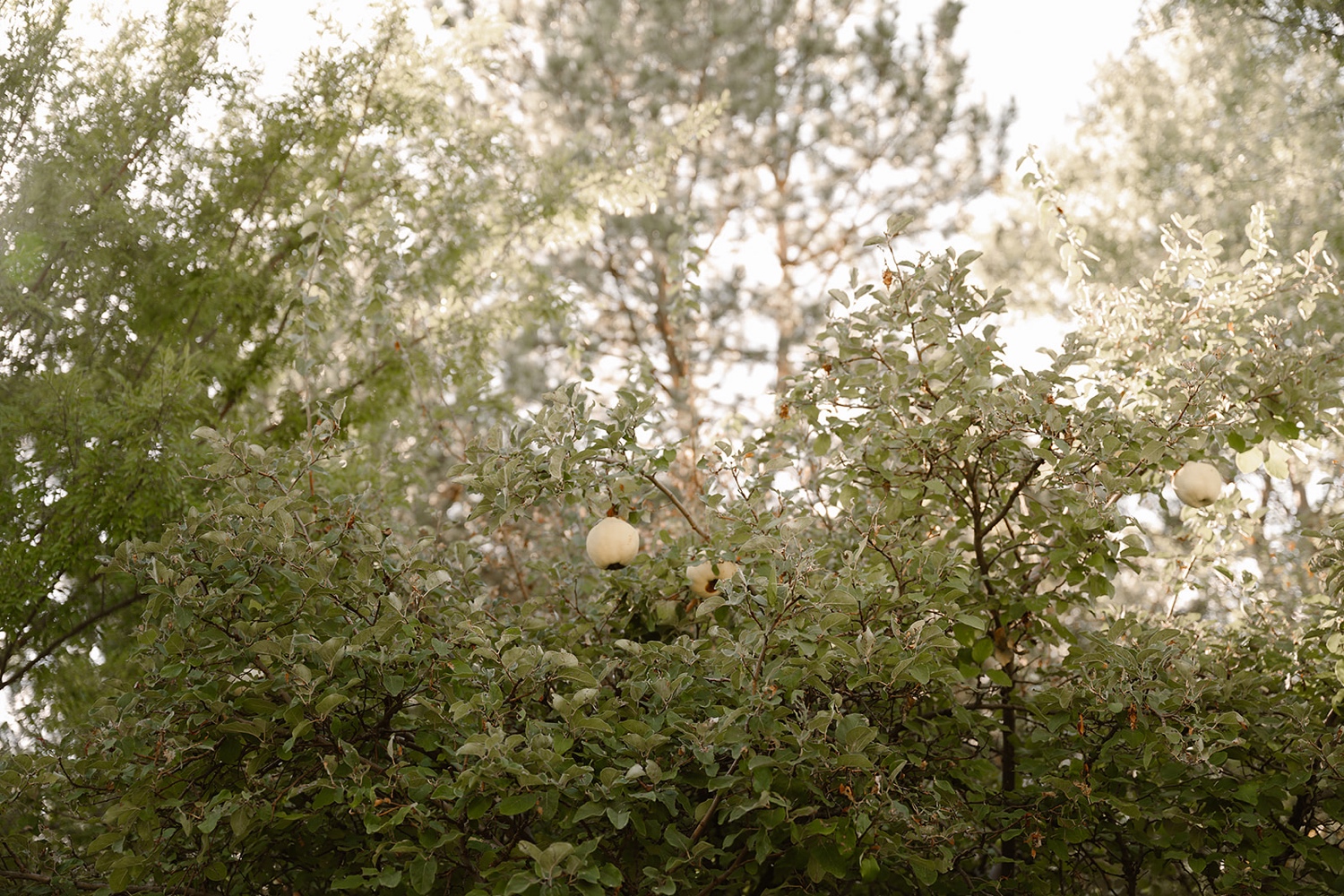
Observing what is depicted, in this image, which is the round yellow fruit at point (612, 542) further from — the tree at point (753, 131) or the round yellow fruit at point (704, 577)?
the tree at point (753, 131)

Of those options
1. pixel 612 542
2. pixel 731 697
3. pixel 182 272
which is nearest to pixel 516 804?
pixel 731 697

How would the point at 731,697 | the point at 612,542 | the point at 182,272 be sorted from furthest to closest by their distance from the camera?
the point at 182,272 → the point at 612,542 → the point at 731,697

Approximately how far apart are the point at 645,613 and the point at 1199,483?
1.51 m

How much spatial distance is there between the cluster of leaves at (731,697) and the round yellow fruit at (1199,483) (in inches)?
4.0

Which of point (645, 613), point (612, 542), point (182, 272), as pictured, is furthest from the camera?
point (182, 272)

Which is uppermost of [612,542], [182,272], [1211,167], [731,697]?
[1211,167]

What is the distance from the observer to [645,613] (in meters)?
3.01

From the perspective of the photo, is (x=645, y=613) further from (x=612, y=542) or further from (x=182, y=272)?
(x=182, y=272)

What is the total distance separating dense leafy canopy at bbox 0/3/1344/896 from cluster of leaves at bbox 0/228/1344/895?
1 centimetres

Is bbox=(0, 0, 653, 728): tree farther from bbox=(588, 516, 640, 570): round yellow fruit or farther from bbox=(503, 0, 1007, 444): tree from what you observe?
bbox=(503, 0, 1007, 444): tree

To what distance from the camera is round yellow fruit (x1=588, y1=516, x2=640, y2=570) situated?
2482 millimetres

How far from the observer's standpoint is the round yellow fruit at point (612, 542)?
8.14 ft

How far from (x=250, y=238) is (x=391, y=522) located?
1433 millimetres

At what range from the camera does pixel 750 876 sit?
2.37 metres
